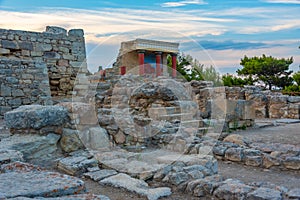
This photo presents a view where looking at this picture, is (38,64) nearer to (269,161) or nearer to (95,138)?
(95,138)

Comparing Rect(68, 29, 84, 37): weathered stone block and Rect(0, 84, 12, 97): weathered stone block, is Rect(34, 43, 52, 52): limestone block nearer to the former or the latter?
Rect(68, 29, 84, 37): weathered stone block

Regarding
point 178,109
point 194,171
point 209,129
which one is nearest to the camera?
point 194,171

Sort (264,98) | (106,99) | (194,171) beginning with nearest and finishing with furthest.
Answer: (194,171)
(106,99)
(264,98)

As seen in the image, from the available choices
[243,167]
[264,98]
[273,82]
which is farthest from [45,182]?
[273,82]

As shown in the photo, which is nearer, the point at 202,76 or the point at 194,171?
the point at 194,171

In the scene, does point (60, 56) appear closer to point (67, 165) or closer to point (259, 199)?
point (67, 165)

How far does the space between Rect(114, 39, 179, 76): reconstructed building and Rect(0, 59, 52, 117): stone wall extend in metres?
6.94

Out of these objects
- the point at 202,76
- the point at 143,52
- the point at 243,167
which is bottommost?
the point at 243,167

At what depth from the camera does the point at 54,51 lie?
32.5ft

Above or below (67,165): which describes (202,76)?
above

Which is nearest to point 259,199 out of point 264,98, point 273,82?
point 264,98

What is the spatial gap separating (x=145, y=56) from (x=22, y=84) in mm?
10502

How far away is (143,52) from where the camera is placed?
1778 centimetres

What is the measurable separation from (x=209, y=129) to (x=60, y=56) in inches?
203
